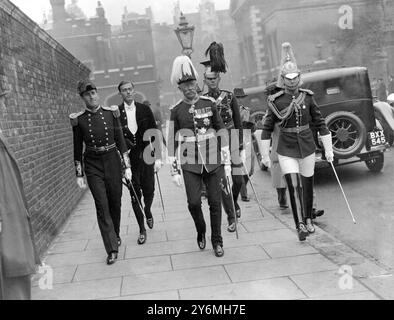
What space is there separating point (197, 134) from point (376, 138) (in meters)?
5.36

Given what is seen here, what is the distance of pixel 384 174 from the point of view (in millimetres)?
10359

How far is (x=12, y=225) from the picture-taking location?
12.6 ft

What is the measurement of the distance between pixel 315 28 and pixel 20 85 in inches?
1361

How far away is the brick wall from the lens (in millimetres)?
6242

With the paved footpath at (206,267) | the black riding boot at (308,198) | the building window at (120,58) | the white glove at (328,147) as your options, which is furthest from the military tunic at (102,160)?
the building window at (120,58)

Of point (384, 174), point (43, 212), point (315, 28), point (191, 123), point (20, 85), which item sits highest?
point (315, 28)

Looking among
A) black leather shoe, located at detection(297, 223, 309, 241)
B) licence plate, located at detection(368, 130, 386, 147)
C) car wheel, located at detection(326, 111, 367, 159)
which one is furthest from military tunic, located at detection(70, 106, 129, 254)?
licence plate, located at detection(368, 130, 386, 147)

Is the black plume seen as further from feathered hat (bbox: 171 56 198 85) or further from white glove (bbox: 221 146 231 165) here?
white glove (bbox: 221 146 231 165)

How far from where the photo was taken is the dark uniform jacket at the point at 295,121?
6.29m

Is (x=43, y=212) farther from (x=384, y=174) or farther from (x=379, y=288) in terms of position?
(x=384, y=174)

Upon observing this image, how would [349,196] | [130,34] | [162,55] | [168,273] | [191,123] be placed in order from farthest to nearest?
1. [162,55]
2. [130,34]
3. [349,196]
4. [191,123]
5. [168,273]

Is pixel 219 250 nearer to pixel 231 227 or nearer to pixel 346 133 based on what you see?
pixel 231 227
